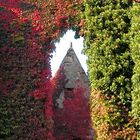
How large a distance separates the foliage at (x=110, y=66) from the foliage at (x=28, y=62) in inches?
60.9

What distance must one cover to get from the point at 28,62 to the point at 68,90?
11.4 m

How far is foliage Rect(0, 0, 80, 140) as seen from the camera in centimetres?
1814

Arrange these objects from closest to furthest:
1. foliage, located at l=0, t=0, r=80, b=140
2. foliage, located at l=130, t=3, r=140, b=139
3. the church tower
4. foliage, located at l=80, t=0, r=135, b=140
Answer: foliage, located at l=130, t=3, r=140, b=139 → foliage, located at l=80, t=0, r=135, b=140 → foliage, located at l=0, t=0, r=80, b=140 → the church tower

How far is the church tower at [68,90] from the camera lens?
89.5 feet

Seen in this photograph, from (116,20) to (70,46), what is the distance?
50.9ft

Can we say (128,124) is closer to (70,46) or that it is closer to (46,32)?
(46,32)

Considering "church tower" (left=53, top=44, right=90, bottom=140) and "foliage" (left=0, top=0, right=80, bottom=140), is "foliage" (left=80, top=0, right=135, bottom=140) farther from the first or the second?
"church tower" (left=53, top=44, right=90, bottom=140)

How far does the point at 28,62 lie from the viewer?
62.1 ft

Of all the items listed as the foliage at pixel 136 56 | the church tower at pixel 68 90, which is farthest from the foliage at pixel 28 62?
the church tower at pixel 68 90

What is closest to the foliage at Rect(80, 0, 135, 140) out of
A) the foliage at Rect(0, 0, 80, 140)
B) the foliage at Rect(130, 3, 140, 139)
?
the foliage at Rect(130, 3, 140, 139)

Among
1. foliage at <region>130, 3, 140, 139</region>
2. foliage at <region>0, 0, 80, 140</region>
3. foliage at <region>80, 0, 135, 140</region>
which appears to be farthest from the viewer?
foliage at <region>0, 0, 80, 140</region>

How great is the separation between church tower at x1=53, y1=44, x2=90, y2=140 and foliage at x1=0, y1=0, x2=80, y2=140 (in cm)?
840

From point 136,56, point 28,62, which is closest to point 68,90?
point 28,62

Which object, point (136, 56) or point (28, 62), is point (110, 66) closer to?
point (136, 56)
